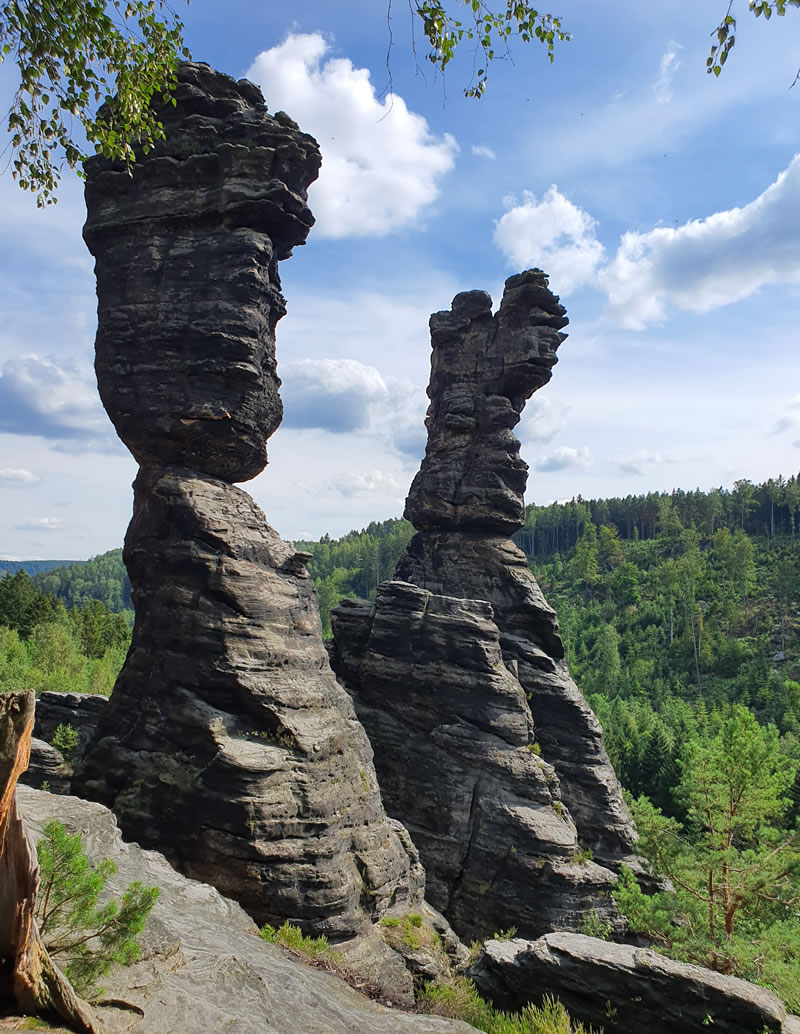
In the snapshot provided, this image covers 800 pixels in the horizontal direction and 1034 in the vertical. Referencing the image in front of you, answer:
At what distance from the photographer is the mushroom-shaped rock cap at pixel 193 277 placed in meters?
23.2

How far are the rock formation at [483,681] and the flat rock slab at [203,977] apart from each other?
13.6 metres

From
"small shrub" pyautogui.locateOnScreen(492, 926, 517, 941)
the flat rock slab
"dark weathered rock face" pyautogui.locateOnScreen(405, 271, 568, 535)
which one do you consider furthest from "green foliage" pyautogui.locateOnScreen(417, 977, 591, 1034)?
"dark weathered rock face" pyautogui.locateOnScreen(405, 271, 568, 535)

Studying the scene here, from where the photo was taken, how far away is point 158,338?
917 inches

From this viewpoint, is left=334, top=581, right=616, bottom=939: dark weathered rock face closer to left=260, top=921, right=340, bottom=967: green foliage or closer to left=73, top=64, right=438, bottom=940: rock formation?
left=73, top=64, right=438, bottom=940: rock formation

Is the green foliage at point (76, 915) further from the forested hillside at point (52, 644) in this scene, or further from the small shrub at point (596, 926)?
the forested hillside at point (52, 644)

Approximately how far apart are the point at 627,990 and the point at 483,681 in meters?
14.8

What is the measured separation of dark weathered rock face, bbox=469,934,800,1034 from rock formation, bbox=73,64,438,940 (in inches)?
186

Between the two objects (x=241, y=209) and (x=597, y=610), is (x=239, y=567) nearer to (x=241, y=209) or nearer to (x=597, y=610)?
(x=241, y=209)

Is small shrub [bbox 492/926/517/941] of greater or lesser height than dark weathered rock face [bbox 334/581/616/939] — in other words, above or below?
below

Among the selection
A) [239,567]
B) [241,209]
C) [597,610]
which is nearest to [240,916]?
[239,567]

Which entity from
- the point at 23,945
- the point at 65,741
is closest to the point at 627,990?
the point at 23,945

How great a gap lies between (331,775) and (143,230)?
1959 cm

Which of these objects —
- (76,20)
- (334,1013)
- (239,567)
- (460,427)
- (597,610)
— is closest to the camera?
(76,20)

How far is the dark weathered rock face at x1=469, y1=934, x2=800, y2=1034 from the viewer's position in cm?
1502
